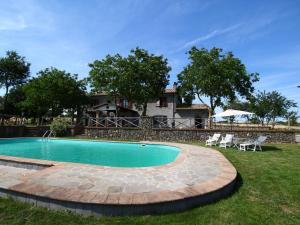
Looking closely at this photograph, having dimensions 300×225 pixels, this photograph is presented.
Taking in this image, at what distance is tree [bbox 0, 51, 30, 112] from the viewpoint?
34.8 m

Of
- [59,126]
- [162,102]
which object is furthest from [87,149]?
[162,102]

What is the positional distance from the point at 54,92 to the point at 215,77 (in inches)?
820

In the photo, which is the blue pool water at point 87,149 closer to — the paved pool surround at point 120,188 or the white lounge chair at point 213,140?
the white lounge chair at point 213,140

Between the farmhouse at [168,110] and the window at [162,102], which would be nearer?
the farmhouse at [168,110]

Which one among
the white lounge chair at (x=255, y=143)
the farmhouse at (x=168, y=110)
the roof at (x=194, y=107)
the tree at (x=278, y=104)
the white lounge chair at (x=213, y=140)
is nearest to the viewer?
the white lounge chair at (x=255, y=143)

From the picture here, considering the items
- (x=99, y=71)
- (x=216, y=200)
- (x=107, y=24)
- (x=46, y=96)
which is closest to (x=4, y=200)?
(x=216, y=200)

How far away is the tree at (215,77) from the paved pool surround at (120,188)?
67.3 feet

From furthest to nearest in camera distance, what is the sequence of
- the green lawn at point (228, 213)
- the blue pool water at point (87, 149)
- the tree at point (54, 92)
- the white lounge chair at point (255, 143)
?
the tree at point (54, 92), the blue pool water at point (87, 149), the white lounge chair at point (255, 143), the green lawn at point (228, 213)

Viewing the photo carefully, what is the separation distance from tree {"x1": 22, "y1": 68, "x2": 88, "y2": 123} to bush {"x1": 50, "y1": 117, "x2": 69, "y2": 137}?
26.9 ft

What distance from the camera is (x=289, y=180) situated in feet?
19.2

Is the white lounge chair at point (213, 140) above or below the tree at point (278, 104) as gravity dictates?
below

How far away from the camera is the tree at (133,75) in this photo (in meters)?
26.1

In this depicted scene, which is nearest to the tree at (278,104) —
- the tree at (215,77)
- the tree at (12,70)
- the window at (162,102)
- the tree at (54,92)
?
the tree at (215,77)

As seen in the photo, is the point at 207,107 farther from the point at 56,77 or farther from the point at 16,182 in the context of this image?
the point at 16,182
